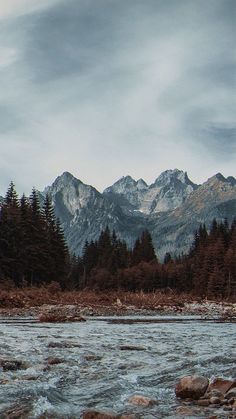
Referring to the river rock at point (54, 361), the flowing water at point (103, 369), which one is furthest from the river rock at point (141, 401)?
the river rock at point (54, 361)

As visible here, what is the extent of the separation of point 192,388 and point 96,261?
102612mm

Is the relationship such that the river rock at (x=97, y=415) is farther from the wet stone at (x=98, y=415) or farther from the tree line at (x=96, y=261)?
the tree line at (x=96, y=261)

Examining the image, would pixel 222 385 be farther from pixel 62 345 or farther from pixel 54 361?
pixel 62 345

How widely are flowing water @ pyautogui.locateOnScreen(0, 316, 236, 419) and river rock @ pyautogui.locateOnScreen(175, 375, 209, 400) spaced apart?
0.63 feet

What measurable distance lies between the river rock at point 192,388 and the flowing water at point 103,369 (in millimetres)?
193

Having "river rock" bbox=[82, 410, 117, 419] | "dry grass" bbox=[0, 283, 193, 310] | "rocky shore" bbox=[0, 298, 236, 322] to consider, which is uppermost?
"dry grass" bbox=[0, 283, 193, 310]

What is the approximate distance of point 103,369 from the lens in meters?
11.4

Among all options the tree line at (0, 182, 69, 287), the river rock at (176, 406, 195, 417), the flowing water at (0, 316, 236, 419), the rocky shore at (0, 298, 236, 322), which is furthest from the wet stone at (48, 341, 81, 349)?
the tree line at (0, 182, 69, 287)

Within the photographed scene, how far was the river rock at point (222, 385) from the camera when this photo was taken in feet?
27.8

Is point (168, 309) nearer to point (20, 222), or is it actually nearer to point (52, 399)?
point (20, 222)

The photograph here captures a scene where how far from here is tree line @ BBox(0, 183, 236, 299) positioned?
207ft

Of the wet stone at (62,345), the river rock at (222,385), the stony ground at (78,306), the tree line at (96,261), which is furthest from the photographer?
the tree line at (96,261)

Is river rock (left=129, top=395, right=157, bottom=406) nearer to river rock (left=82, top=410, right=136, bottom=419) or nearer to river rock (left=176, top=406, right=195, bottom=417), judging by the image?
river rock (left=176, top=406, right=195, bottom=417)

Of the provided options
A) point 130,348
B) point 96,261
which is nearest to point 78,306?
point 130,348
